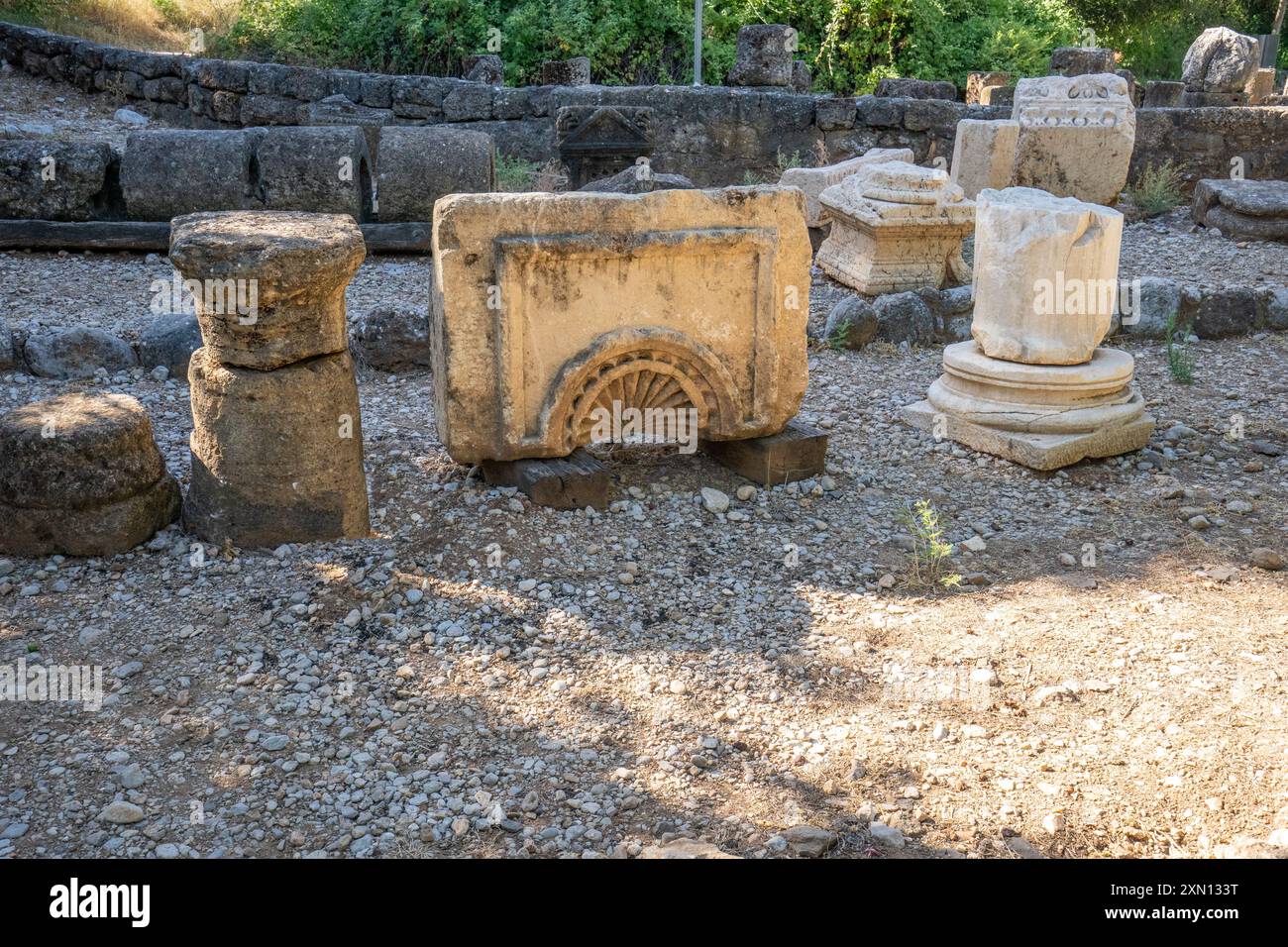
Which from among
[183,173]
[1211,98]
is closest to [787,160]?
[1211,98]

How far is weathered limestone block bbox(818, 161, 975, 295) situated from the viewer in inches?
308

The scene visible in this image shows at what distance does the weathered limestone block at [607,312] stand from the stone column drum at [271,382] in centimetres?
44

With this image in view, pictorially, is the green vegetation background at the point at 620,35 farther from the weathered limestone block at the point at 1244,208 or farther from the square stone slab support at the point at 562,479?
the square stone slab support at the point at 562,479

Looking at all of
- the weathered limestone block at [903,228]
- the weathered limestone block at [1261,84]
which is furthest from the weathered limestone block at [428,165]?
the weathered limestone block at [1261,84]

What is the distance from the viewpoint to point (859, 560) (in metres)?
4.55

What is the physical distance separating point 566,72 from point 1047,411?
8.29 metres

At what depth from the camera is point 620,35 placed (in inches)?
576

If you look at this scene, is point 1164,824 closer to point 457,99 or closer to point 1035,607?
point 1035,607

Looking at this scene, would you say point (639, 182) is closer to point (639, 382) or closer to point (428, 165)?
point (428, 165)

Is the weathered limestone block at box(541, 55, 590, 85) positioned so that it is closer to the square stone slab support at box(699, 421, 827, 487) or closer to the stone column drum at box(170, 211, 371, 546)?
the square stone slab support at box(699, 421, 827, 487)

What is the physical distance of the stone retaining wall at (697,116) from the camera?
10562 mm

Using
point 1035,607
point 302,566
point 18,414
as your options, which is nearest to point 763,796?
point 1035,607

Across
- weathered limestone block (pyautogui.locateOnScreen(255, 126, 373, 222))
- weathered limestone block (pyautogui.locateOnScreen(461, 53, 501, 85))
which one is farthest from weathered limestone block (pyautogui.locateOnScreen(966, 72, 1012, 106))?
weathered limestone block (pyautogui.locateOnScreen(255, 126, 373, 222))

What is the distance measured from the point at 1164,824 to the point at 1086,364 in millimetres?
2960
